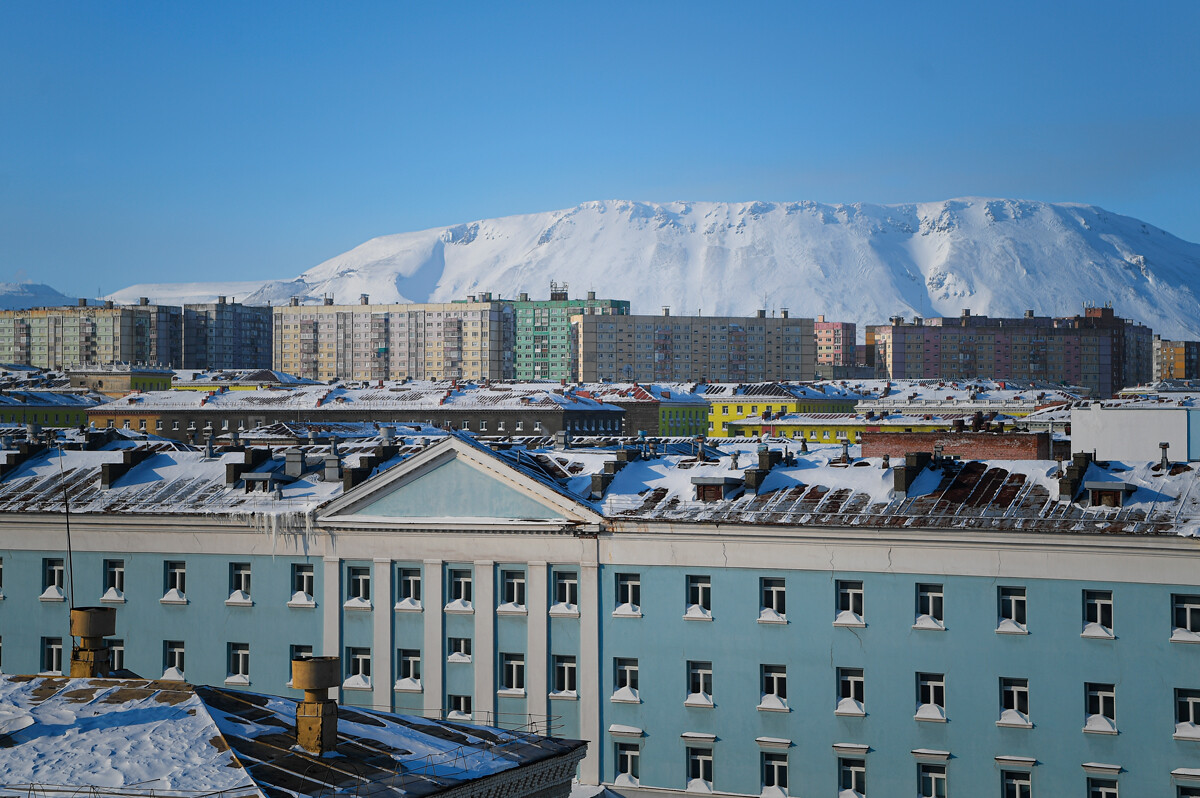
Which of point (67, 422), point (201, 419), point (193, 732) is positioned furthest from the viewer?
point (67, 422)

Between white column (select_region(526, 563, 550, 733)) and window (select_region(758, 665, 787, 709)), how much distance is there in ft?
17.3

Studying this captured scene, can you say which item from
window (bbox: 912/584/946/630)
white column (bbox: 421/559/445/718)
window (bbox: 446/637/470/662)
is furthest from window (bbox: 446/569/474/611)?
window (bbox: 912/584/946/630)

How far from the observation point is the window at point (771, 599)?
33.8 meters

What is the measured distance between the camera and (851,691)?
33.1 meters

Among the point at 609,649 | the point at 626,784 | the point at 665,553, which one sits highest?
the point at 665,553

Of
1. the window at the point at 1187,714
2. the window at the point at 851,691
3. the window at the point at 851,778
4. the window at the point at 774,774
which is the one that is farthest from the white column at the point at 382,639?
the window at the point at 1187,714

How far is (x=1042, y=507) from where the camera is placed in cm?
3272

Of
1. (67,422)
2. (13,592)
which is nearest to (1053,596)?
(13,592)

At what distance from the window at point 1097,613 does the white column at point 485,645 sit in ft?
44.8

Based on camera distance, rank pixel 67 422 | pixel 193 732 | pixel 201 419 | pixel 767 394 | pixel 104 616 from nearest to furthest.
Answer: pixel 193 732, pixel 104 616, pixel 201 419, pixel 67 422, pixel 767 394

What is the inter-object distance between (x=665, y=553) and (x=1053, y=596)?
8756 millimetres

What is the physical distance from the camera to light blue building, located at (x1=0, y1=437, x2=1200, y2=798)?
31125 mm

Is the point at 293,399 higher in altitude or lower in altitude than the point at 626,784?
higher

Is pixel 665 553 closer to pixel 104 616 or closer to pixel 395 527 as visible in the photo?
pixel 395 527
